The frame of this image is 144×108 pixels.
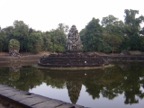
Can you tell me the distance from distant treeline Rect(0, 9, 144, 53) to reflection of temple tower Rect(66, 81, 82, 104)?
129 feet

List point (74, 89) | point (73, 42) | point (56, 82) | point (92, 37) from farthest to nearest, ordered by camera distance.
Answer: point (92, 37)
point (73, 42)
point (56, 82)
point (74, 89)

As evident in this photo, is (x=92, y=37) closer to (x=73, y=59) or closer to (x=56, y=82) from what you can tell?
(x=73, y=59)

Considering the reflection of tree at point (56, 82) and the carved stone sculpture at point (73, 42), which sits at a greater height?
the carved stone sculpture at point (73, 42)

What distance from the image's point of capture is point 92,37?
204 feet

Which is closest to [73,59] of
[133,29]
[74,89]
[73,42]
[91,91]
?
[73,42]

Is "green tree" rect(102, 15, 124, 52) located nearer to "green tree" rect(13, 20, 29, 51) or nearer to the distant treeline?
the distant treeline

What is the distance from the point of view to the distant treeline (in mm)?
62531

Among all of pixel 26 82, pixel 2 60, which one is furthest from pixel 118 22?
pixel 26 82

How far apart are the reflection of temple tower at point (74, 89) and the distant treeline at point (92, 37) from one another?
39400 millimetres

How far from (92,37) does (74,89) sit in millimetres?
43059

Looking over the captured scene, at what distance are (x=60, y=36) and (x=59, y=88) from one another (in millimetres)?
52484

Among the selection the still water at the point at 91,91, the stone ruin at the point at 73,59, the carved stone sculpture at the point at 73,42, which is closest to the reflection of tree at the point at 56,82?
the still water at the point at 91,91

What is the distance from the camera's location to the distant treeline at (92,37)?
62.5m

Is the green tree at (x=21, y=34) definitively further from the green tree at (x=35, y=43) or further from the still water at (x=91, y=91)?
the still water at (x=91, y=91)
